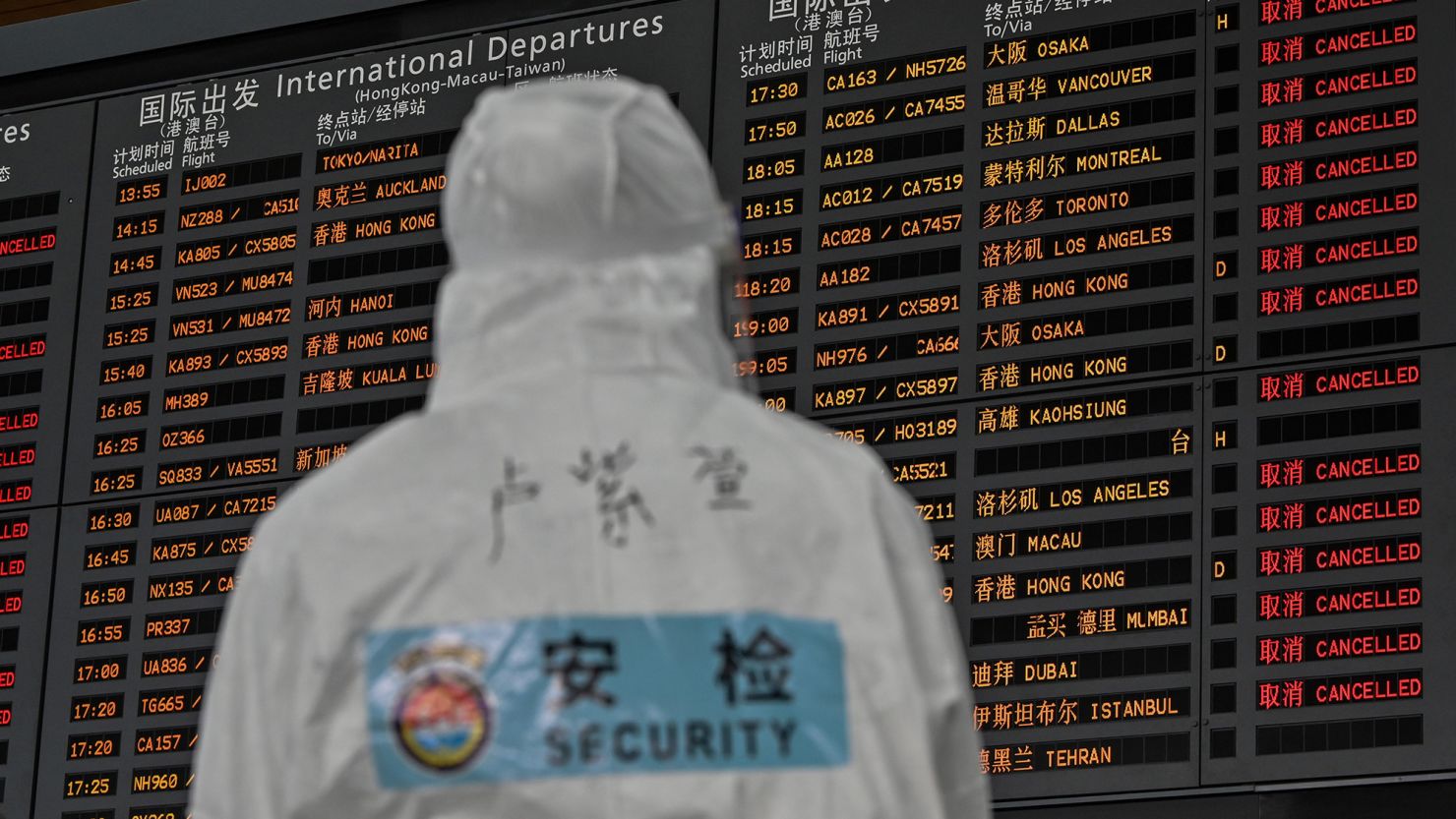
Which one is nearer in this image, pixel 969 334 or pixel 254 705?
pixel 254 705

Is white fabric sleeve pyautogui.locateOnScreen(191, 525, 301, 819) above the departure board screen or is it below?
below

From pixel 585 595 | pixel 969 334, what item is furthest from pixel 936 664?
pixel 969 334

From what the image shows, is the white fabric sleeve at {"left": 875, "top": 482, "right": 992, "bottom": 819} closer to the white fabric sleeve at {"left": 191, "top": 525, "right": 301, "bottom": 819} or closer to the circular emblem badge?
the circular emblem badge

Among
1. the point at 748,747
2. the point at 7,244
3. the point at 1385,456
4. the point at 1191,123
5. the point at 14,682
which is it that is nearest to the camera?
the point at 748,747

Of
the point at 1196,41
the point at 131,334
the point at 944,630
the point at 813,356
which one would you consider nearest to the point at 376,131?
the point at 131,334

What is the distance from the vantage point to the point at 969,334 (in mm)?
5434

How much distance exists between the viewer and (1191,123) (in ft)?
17.7

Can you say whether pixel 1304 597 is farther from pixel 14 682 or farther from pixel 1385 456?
pixel 14 682

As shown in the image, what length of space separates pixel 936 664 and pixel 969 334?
3.61m

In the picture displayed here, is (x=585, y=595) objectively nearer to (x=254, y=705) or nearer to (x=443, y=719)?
(x=443, y=719)

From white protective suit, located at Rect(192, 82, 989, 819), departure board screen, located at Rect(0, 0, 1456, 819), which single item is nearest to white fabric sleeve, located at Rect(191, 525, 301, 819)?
white protective suit, located at Rect(192, 82, 989, 819)

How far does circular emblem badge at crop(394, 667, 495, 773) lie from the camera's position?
180 centimetres

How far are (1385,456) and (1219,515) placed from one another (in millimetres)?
329

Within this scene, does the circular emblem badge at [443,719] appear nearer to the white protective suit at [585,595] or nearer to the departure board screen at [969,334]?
the white protective suit at [585,595]
